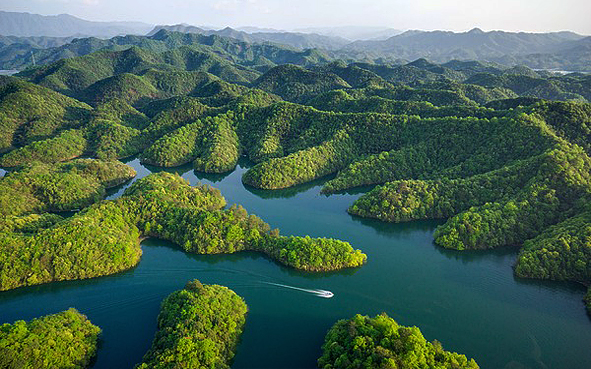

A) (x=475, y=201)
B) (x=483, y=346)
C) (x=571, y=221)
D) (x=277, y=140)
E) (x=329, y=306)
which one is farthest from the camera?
(x=277, y=140)

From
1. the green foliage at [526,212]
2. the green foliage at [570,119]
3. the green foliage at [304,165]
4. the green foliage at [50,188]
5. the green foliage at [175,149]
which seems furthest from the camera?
the green foliage at [175,149]

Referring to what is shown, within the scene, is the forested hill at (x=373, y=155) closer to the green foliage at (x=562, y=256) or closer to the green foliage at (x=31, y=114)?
the green foliage at (x=562, y=256)

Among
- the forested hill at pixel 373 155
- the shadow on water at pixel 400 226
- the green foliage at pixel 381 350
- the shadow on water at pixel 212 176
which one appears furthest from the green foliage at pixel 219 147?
the green foliage at pixel 381 350

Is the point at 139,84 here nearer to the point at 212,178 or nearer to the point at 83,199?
the point at 212,178

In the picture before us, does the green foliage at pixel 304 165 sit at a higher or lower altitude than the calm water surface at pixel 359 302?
higher

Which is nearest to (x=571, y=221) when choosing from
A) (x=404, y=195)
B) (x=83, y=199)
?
(x=404, y=195)

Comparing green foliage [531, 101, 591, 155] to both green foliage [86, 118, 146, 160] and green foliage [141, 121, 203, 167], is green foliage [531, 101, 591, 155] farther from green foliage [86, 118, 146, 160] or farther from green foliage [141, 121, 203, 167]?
green foliage [86, 118, 146, 160]

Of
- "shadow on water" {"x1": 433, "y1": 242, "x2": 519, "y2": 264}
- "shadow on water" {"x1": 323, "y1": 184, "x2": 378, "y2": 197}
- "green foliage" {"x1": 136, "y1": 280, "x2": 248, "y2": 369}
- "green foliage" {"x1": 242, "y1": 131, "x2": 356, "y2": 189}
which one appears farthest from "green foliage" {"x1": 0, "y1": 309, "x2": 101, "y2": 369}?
"shadow on water" {"x1": 323, "y1": 184, "x2": 378, "y2": 197}
